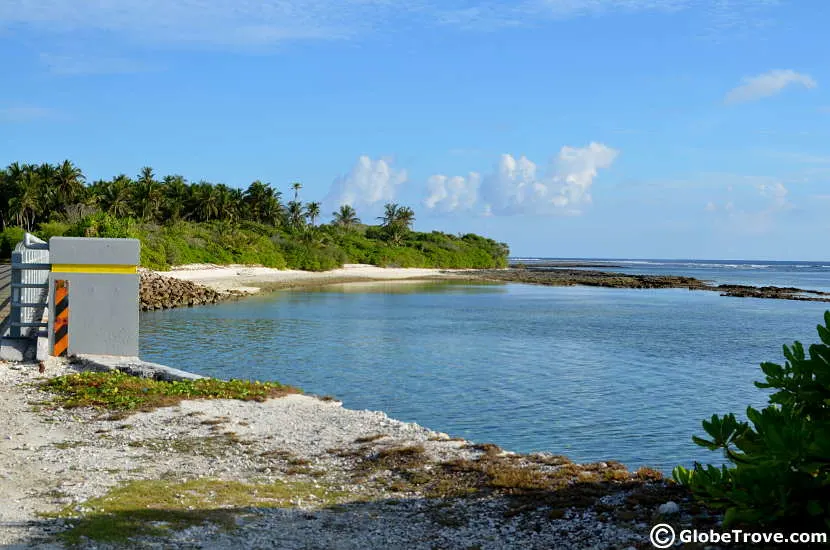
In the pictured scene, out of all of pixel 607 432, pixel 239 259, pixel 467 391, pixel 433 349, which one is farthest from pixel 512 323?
pixel 239 259

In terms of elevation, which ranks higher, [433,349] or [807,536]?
[807,536]

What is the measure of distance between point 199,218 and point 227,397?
94.3 m

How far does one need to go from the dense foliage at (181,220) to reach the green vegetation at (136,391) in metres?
51.9

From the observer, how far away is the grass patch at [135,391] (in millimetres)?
12062

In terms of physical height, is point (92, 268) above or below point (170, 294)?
above

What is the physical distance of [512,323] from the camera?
45.7m

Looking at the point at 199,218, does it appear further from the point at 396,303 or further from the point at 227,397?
the point at 227,397

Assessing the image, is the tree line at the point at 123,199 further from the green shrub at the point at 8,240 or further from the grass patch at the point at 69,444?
the grass patch at the point at 69,444

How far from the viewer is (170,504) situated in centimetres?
754

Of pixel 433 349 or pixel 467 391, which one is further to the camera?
pixel 433 349

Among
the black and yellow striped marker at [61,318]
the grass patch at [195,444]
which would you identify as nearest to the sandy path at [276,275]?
the black and yellow striped marker at [61,318]

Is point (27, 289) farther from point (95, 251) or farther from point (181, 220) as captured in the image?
point (181, 220)

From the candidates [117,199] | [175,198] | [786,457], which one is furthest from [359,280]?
[786,457]

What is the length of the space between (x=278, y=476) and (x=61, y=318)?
28.9ft
